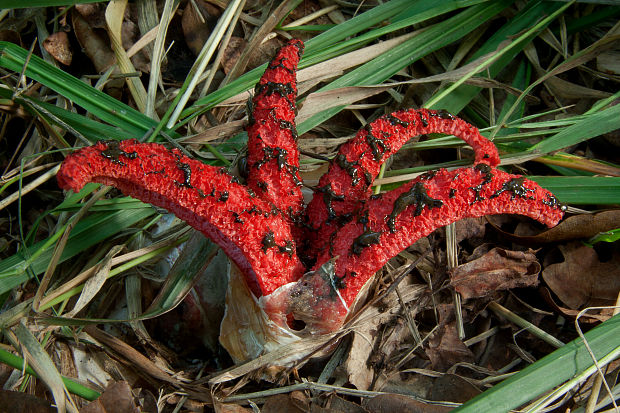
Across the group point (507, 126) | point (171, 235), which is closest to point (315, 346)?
point (171, 235)

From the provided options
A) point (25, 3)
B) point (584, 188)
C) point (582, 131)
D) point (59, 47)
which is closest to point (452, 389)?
point (584, 188)

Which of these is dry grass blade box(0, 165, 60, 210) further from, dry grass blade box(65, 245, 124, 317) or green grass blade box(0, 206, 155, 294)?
dry grass blade box(65, 245, 124, 317)

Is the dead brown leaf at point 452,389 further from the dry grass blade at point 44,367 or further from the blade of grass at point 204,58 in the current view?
the blade of grass at point 204,58

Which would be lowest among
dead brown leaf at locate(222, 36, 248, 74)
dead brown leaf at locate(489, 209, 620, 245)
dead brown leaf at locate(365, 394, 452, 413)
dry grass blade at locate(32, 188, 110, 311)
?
dead brown leaf at locate(365, 394, 452, 413)

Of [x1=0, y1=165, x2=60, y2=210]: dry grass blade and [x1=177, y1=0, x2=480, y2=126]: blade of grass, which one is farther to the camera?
[x1=177, y1=0, x2=480, y2=126]: blade of grass

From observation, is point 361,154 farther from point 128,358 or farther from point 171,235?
point 128,358

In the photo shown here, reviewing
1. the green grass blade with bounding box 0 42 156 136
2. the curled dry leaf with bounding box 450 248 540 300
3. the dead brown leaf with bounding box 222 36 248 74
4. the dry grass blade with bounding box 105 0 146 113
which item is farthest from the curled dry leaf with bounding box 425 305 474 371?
the dry grass blade with bounding box 105 0 146 113
